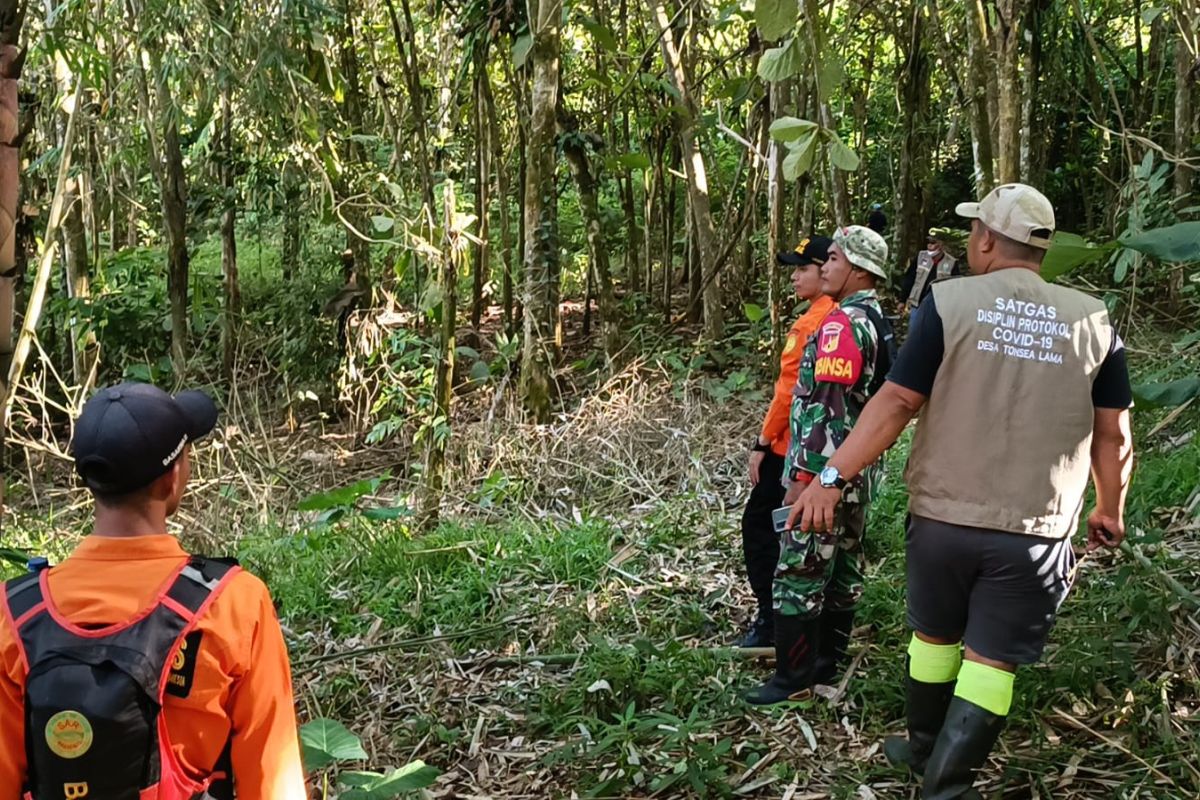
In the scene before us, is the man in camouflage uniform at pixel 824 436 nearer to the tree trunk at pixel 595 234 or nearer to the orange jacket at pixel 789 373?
the orange jacket at pixel 789 373

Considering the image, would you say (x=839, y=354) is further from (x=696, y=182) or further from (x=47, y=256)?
(x=47, y=256)

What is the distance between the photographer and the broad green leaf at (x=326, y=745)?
2389 mm

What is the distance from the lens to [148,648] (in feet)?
5.05

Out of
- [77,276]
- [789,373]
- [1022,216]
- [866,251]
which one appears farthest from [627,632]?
[77,276]

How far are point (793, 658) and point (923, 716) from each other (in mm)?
657

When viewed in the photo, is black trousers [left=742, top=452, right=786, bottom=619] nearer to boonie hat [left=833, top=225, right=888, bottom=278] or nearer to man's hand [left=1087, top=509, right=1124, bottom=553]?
boonie hat [left=833, top=225, right=888, bottom=278]

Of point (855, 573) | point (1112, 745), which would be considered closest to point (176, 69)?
point (855, 573)

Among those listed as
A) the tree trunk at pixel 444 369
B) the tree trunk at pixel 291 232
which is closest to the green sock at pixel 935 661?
the tree trunk at pixel 444 369

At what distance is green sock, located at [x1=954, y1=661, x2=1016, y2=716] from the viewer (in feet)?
8.61

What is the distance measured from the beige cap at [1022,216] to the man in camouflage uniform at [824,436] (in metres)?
0.79

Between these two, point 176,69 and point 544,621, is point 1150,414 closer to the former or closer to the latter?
point 544,621

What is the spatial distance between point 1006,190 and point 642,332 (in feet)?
22.0

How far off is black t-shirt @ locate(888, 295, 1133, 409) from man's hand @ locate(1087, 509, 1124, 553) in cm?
34

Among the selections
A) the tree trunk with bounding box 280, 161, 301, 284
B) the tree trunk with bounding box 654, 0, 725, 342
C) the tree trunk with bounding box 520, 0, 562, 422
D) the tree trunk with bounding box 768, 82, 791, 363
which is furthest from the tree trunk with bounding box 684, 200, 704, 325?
the tree trunk with bounding box 280, 161, 301, 284
